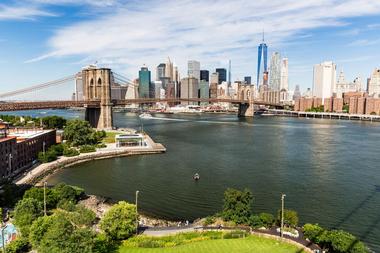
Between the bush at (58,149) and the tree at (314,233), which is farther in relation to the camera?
the bush at (58,149)

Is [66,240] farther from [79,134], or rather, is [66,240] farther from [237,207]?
[79,134]

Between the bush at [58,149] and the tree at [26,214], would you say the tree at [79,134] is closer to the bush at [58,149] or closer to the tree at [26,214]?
the bush at [58,149]

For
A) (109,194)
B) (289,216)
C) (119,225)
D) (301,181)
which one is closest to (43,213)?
(119,225)

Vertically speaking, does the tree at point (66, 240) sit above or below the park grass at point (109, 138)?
above

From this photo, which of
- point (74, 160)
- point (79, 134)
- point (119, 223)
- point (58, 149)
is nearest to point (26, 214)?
point (119, 223)

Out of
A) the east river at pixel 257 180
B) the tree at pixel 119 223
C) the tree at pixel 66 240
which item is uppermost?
the tree at pixel 66 240

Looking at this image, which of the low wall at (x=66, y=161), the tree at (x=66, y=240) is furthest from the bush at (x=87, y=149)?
the tree at (x=66, y=240)

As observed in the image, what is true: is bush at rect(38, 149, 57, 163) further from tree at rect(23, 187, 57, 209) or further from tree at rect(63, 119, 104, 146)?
tree at rect(23, 187, 57, 209)

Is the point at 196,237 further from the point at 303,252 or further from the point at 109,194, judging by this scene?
the point at 109,194
